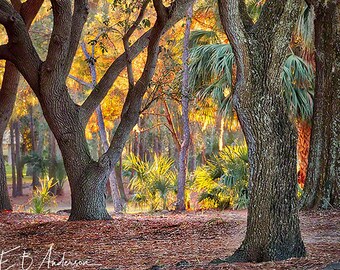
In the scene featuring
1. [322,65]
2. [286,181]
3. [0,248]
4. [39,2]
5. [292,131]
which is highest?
[39,2]

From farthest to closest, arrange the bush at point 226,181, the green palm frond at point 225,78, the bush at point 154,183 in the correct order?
the bush at point 154,183 < the green palm frond at point 225,78 < the bush at point 226,181

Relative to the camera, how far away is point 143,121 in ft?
96.9

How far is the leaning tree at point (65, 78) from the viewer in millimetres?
10742

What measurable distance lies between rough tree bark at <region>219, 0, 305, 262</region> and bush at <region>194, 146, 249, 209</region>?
7420 millimetres

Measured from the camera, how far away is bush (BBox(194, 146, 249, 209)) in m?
14.3

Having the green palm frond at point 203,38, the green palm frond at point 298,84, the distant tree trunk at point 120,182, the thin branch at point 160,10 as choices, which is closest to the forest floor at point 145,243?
the thin branch at point 160,10

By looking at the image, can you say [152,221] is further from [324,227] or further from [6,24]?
[6,24]

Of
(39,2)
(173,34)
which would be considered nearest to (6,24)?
(39,2)

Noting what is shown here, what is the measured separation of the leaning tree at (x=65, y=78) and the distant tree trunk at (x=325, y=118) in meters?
2.65

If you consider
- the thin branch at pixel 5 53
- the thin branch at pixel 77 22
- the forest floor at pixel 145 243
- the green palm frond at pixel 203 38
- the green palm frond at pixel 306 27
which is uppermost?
the green palm frond at pixel 203 38

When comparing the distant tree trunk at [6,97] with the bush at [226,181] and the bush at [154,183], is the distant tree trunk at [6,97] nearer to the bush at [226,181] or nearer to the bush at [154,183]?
the bush at [154,183]

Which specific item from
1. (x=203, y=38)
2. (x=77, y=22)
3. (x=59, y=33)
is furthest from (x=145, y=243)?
(x=203, y=38)

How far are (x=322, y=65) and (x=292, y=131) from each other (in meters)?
5.51

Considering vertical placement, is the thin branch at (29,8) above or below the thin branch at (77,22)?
above
